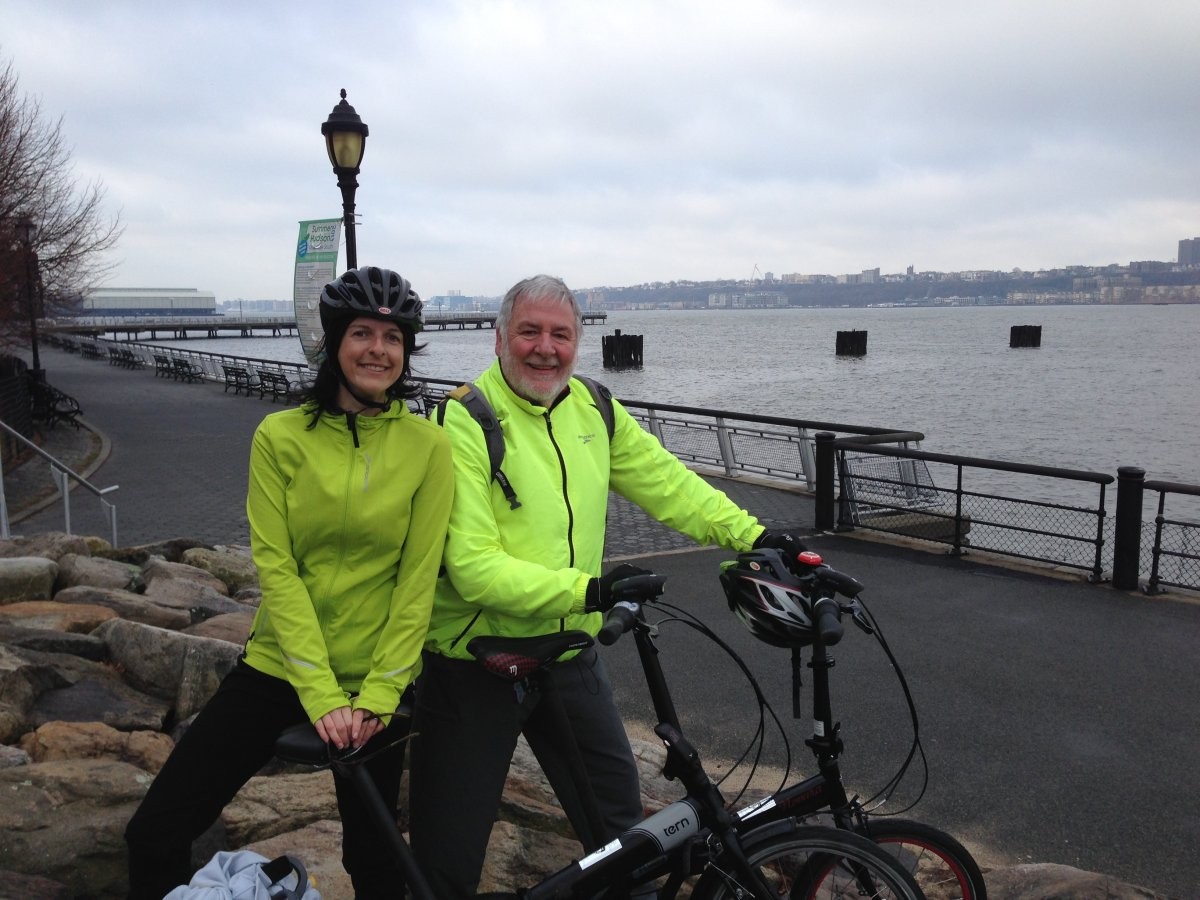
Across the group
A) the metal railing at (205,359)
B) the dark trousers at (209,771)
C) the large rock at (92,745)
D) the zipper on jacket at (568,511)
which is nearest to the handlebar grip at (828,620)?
the zipper on jacket at (568,511)

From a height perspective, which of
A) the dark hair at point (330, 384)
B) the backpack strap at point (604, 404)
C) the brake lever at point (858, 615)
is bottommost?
the brake lever at point (858, 615)

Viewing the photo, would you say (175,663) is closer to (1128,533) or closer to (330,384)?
(330,384)

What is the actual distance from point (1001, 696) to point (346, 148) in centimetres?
734

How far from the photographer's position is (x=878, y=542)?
10320 millimetres

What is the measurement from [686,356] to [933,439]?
57.4m

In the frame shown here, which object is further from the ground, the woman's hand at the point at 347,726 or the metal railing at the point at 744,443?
the woman's hand at the point at 347,726

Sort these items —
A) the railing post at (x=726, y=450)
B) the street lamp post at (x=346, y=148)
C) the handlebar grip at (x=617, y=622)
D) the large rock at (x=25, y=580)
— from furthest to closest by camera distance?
the railing post at (x=726, y=450) < the street lamp post at (x=346, y=148) < the large rock at (x=25, y=580) < the handlebar grip at (x=617, y=622)

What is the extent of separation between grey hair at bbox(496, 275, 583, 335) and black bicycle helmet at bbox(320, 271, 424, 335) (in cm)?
24

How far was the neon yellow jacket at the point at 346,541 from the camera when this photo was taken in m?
2.50

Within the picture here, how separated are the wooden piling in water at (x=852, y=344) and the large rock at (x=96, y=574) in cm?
8277

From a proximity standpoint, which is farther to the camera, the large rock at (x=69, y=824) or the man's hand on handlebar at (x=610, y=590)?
the large rock at (x=69, y=824)

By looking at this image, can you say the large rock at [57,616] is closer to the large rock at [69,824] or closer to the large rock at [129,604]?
the large rock at [129,604]

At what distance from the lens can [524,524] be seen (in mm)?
2643

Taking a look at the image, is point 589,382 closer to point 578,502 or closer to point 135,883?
point 578,502
